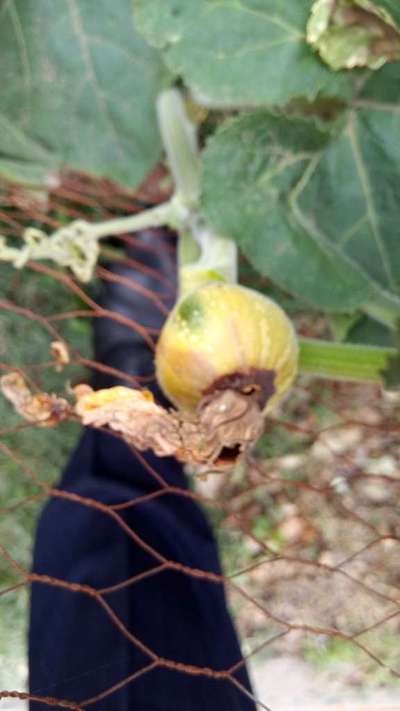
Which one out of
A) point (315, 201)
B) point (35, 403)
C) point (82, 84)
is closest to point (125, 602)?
point (35, 403)

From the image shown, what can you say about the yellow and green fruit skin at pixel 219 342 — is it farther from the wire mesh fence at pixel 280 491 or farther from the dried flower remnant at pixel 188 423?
the wire mesh fence at pixel 280 491

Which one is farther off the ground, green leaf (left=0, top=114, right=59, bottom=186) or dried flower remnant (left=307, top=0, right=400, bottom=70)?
green leaf (left=0, top=114, right=59, bottom=186)

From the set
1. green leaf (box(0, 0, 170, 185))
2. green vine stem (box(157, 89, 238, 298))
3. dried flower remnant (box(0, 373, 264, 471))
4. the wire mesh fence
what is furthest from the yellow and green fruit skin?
the wire mesh fence

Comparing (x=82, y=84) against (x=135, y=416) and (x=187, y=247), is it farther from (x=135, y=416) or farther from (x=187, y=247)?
(x=135, y=416)

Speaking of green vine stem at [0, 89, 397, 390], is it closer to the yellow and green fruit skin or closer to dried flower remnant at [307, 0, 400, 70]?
the yellow and green fruit skin

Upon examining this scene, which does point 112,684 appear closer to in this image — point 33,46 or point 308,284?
point 308,284

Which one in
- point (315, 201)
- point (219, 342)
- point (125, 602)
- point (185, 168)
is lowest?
point (125, 602)

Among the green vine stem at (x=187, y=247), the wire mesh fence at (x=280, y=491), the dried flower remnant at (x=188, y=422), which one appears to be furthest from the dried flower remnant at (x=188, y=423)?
the wire mesh fence at (x=280, y=491)
